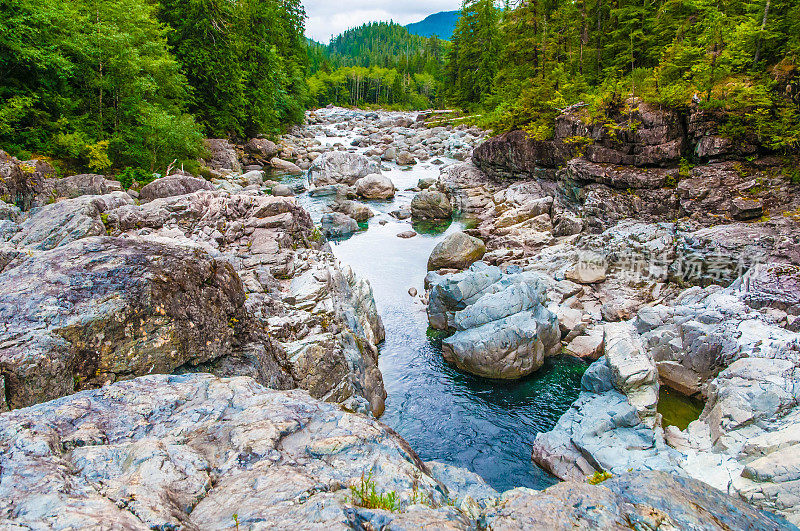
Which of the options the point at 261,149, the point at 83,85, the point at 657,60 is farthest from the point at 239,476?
the point at 261,149

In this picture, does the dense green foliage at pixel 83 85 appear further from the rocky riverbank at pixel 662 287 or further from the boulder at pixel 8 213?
the rocky riverbank at pixel 662 287

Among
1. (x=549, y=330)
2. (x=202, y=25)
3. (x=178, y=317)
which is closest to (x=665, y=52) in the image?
(x=549, y=330)

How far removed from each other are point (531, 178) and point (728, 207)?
13.1 m

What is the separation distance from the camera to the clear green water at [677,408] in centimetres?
1091

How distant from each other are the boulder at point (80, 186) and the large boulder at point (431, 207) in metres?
17.5

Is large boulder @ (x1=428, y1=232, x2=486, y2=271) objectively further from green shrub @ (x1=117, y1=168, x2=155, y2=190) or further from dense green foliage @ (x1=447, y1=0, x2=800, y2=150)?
green shrub @ (x1=117, y1=168, x2=155, y2=190)

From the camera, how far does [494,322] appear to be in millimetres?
14281

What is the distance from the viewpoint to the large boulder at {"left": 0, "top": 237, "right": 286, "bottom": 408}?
4559 mm

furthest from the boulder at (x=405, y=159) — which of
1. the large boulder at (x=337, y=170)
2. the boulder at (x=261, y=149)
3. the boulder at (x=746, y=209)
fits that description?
the boulder at (x=746, y=209)

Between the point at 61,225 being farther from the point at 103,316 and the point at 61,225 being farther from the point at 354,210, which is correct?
the point at 354,210

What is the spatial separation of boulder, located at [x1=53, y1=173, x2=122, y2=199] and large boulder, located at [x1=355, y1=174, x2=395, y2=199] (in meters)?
17.8

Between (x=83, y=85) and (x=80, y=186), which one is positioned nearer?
(x=80, y=186)

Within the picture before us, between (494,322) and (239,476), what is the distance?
11719 mm

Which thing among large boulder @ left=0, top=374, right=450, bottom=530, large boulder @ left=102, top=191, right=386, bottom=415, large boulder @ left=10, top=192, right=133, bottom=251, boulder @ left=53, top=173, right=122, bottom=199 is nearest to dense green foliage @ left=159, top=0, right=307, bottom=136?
boulder @ left=53, top=173, right=122, bottom=199
